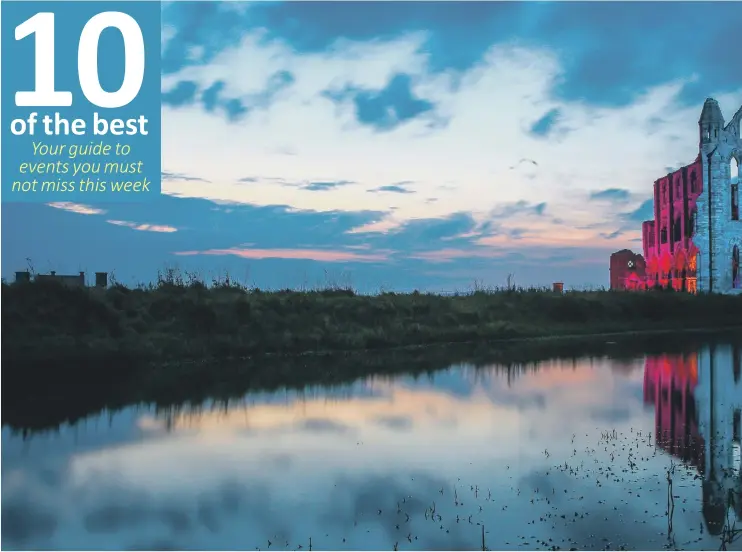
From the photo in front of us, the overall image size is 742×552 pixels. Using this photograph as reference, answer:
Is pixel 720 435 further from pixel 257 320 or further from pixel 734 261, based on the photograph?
pixel 734 261

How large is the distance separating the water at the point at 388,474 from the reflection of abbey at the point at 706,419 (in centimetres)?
8

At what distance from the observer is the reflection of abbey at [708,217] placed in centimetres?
6325

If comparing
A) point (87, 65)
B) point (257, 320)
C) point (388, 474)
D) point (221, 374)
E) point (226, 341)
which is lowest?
point (388, 474)

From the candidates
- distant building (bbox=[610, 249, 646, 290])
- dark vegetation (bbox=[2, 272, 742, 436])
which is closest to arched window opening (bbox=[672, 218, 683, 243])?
distant building (bbox=[610, 249, 646, 290])

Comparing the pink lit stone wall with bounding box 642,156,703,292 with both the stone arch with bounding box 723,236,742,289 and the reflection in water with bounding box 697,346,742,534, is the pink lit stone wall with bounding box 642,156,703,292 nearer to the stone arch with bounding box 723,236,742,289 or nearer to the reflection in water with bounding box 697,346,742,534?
the stone arch with bounding box 723,236,742,289

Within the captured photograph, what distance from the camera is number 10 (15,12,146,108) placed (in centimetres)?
1739

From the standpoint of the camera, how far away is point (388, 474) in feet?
44.2

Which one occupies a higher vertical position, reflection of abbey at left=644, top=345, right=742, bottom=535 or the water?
reflection of abbey at left=644, top=345, right=742, bottom=535

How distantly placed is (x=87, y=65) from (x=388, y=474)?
12.0 m

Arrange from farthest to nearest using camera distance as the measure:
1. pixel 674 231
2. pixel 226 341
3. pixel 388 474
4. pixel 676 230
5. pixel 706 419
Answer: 1. pixel 674 231
2. pixel 676 230
3. pixel 226 341
4. pixel 706 419
5. pixel 388 474

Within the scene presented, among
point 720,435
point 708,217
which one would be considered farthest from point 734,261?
point 720,435

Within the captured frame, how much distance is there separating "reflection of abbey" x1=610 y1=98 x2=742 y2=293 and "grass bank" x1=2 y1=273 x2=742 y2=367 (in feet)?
33.5

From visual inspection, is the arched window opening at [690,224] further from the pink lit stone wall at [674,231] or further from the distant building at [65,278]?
the distant building at [65,278]

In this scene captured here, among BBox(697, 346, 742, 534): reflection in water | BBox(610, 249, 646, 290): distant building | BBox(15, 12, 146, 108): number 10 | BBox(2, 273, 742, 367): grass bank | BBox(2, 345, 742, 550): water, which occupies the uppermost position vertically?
BBox(15, 12, 146, 108): number 10
